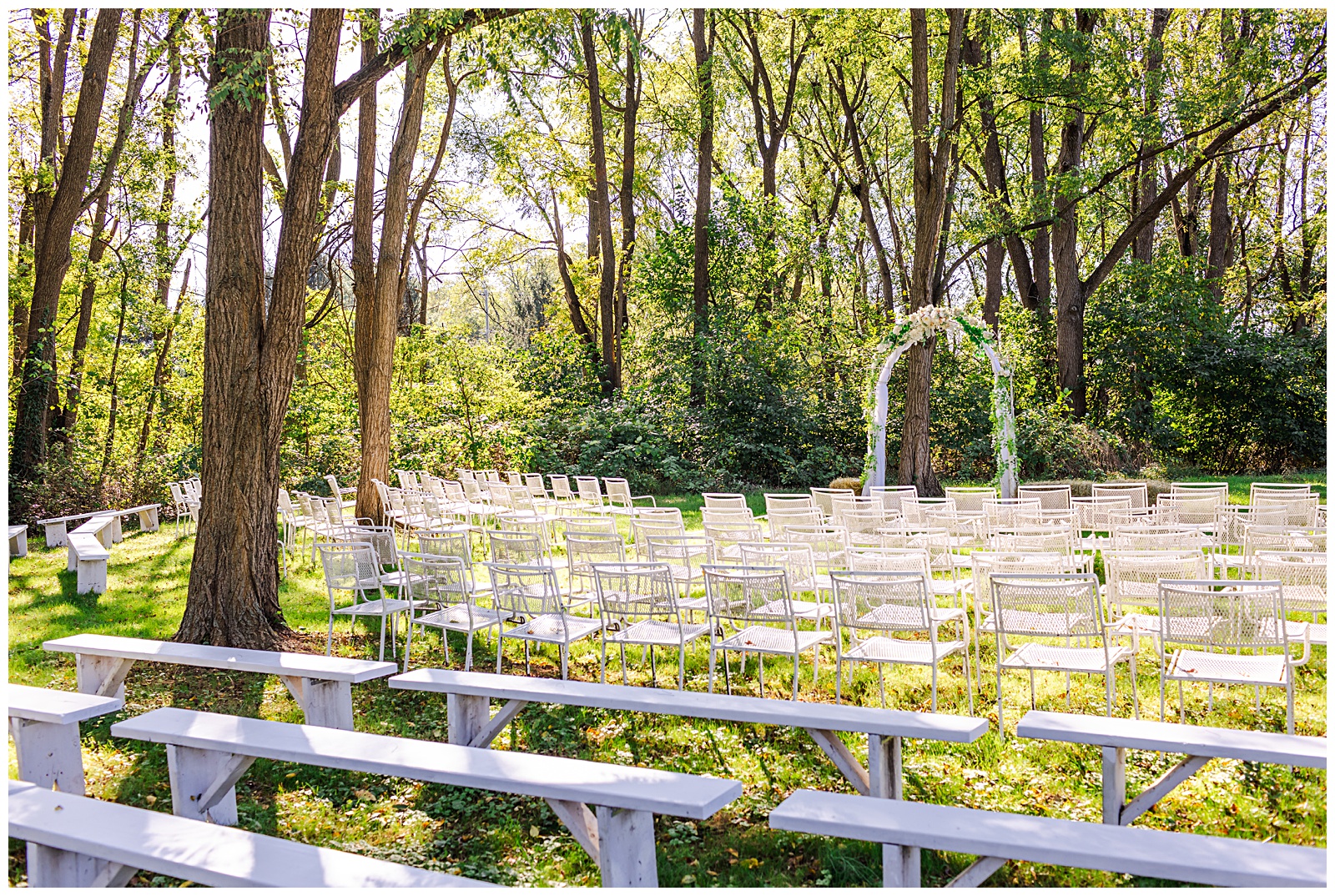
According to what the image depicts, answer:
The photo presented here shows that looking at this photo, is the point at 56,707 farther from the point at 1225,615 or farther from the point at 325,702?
the point at 1225,615

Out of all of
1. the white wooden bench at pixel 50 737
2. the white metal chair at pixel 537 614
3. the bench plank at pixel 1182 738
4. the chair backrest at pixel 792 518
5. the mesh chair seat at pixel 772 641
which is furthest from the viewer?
the chair backrest at pixel 792 518

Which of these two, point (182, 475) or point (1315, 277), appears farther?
point (1315, 277)

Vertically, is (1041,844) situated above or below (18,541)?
below

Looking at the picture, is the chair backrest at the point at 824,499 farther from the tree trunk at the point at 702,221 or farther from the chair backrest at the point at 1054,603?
the tree trunk at the point at 702,221

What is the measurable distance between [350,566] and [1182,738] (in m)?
Result: 5.91

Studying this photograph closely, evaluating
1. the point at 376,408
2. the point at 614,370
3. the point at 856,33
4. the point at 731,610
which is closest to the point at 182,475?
the point at 376,408

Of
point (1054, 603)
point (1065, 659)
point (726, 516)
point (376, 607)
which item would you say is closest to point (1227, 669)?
point (1065, 659)

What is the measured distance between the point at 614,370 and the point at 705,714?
67.3 ft

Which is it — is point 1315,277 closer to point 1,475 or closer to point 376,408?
point 376,408

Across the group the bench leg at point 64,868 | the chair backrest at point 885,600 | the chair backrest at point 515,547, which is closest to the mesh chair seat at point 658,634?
the chair backrest at point 885,600

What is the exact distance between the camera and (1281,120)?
984 inches

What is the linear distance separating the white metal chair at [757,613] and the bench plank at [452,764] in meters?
2.04

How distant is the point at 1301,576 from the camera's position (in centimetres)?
636

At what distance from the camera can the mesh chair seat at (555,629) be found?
21.0 feet
